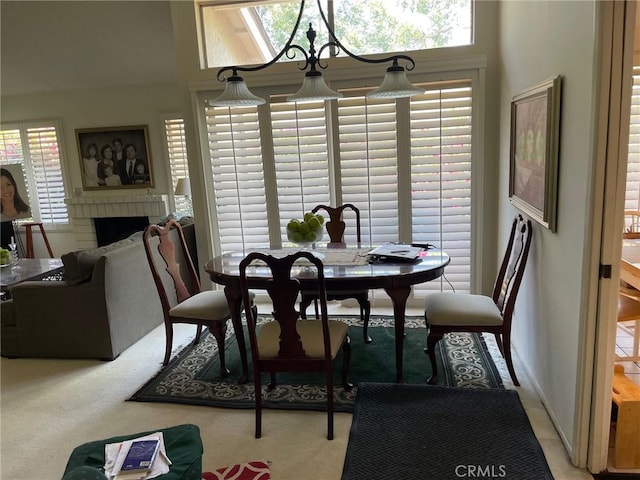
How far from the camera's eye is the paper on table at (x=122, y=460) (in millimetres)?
1560

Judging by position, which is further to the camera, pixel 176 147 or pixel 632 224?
pixel 176 147

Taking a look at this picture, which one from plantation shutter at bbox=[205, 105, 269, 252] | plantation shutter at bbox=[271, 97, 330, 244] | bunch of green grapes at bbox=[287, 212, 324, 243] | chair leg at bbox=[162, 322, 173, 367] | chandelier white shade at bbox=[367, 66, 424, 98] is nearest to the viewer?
chandelier white shade at bbox=[367, 66, 424, 98]

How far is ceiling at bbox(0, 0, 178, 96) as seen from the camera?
5.01 metres

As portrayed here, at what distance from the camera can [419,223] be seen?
13.0ft

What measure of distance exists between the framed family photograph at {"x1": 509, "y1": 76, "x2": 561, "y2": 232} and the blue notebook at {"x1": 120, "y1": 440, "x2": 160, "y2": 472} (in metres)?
2.07

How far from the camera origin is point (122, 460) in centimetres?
162

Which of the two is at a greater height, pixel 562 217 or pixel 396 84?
pixel 396 84

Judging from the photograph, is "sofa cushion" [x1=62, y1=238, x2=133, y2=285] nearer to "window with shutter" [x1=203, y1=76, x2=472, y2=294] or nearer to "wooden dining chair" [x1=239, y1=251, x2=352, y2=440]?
"window with shutter" [x1=203, y1=76, x2=472, y2=294]

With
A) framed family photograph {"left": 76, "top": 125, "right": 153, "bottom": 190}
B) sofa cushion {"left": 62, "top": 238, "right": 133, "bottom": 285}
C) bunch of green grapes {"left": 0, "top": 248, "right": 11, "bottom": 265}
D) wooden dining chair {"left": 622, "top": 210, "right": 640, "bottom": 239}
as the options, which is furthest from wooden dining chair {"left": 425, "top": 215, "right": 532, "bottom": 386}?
framed family photograph {"left": 76, "top": 125, "right": 153, "bottom": 190}

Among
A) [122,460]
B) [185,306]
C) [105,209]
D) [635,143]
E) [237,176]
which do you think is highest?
[635,143]

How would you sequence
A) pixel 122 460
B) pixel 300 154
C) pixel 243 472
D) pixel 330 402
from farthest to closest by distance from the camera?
pixel 300 154
pixel 330 402
pixel 243 472
pixel 122 460

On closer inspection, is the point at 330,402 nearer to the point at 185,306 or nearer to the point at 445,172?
the point at 185,306

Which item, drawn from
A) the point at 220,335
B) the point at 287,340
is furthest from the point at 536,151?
the point at 220,335

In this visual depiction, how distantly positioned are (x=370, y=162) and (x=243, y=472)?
2671 mm
